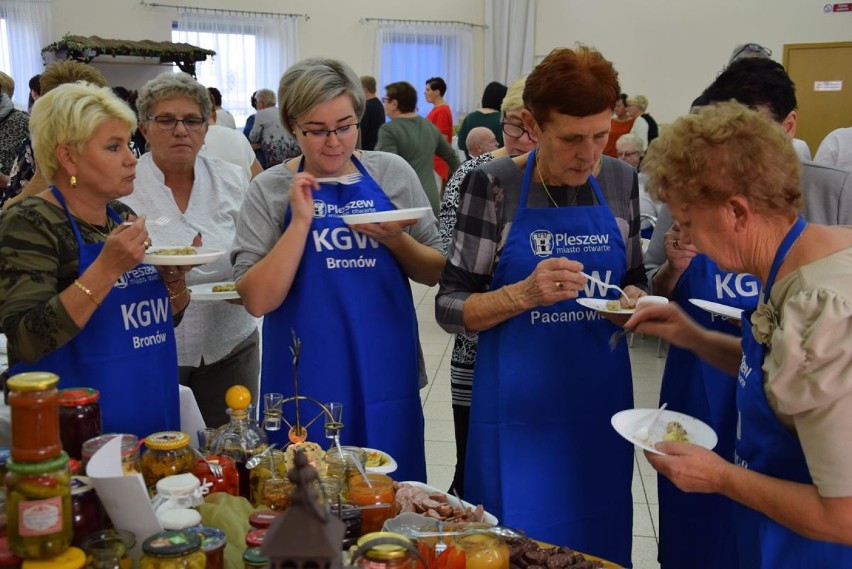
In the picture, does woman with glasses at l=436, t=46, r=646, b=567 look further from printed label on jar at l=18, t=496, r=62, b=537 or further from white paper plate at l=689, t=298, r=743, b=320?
printed label on jar at l=18, t=496, r=62, b=537

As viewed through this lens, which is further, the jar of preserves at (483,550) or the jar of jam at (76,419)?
the jar of jam at (76,419)

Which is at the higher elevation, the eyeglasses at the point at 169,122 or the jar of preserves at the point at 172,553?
the eyeglasses at the point at 169,122

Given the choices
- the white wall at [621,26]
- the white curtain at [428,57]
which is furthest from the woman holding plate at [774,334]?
the white curtain at [428,57]

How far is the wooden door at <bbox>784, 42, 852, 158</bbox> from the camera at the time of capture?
1173 cm

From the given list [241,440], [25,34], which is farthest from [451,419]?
[25,34]

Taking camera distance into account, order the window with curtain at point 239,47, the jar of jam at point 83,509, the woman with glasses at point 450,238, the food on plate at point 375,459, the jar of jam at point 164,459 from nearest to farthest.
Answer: the jar of jam at point 83,509 → the jar of jam at point 164,459 → the food on plate at point 375,459 → the woman with glasses at point 450,238 → the window with curtain at point 239,47

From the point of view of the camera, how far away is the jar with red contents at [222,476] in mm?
1717

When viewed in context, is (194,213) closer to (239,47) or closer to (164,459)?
(164,459)

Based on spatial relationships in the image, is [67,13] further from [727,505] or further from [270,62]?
[727,505]

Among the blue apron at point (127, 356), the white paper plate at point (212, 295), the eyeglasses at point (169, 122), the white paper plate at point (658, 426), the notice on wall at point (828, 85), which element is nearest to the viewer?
the white paper plate at point (658, 426)

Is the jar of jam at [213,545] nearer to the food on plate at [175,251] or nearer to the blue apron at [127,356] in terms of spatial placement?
the blue apron at [127,356]

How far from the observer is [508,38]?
42.1ft

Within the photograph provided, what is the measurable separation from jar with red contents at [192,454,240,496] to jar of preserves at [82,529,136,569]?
0.30 m

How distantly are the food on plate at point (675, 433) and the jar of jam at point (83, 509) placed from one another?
3.81 ft
